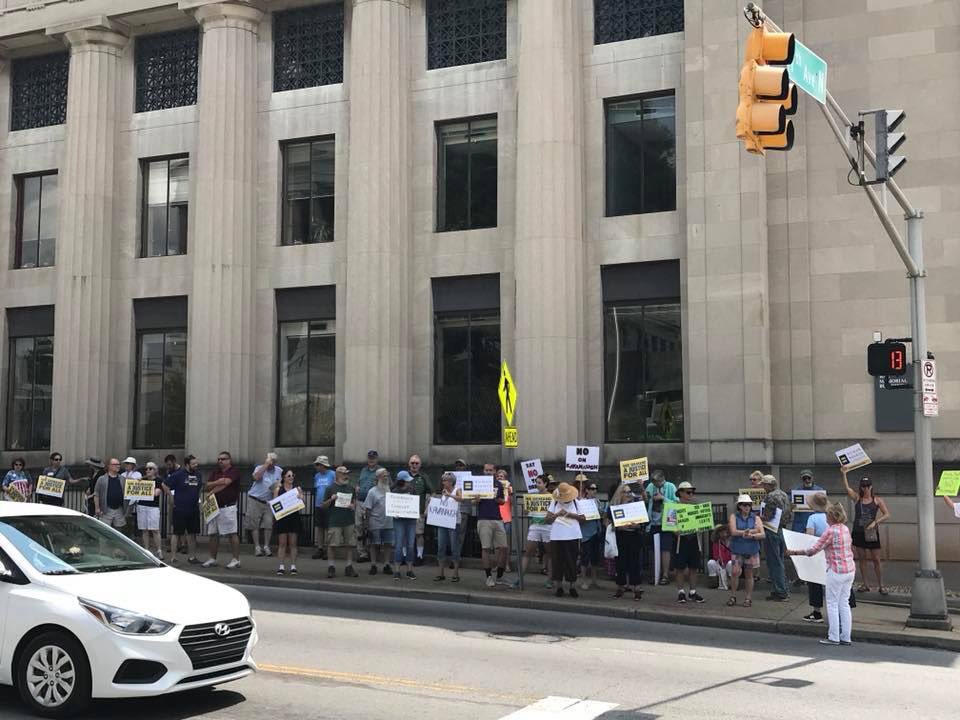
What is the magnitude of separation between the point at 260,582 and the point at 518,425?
6628mm

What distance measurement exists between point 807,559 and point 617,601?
321 cm

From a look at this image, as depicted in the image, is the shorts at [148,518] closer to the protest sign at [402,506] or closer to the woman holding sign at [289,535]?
the woman holding sign at [289,535]

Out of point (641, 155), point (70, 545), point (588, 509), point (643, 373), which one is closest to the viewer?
point (70, 545)

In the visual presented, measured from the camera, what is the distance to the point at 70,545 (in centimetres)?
925

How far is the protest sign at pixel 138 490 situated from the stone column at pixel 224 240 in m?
4.67

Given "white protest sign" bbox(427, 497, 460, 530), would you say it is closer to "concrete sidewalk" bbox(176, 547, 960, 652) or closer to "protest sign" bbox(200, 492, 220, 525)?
"concrete sidewalk" bbox(176, 547, 960, 652)

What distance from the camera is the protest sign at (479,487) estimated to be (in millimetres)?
17422

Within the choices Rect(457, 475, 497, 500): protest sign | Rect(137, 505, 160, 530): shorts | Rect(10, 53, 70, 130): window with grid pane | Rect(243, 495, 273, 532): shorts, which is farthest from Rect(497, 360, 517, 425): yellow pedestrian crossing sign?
Rect(10, 53, 70, 130): window with grid pane

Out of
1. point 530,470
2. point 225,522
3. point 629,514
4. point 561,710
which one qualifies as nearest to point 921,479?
point 629,514

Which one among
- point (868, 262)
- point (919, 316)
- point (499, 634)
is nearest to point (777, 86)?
point (919, 316)

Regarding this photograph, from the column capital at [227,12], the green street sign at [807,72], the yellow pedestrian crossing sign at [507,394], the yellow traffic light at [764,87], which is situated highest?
the column capital at [227,12]

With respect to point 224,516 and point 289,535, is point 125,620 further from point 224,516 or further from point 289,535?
point 224,516

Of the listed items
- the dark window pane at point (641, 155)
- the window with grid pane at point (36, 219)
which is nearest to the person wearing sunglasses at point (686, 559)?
the dark window pane at point (641, 155)

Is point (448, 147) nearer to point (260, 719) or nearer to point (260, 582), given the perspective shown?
point (260, 582)
